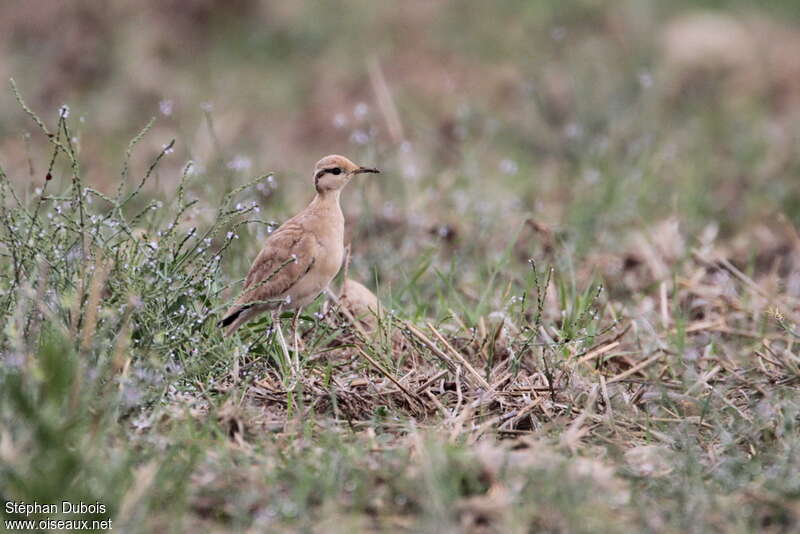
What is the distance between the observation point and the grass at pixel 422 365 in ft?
11.3

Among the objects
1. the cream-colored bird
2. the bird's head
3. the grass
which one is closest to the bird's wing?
the cream-colored bird

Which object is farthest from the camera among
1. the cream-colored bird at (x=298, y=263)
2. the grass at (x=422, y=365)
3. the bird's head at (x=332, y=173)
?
the bird's head at (x=332, y=173)

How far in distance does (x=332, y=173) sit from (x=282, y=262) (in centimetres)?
60

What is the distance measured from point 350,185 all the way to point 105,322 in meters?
3.99

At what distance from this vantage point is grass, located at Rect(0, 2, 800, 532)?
11.3 feet

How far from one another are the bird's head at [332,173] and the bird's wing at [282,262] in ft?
Result: 1.06

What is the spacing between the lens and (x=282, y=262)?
5070 millimetres

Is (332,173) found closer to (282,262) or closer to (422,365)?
(282,262)

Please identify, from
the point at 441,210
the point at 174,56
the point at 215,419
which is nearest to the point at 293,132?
the point at 174,56

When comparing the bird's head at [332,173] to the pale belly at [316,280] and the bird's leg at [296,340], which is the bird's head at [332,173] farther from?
the bird's leg at [296,340]

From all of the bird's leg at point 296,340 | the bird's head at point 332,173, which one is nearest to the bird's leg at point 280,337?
the bird's leg at point 296,340

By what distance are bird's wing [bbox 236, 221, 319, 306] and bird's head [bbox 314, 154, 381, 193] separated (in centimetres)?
32

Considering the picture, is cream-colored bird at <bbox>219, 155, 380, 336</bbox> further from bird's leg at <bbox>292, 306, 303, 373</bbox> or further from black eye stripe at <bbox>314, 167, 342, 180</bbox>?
black eye stripe at <bbox>314, 167, 342, 180</bbox>

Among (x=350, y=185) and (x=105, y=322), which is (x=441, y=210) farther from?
(x=105, y=322)
